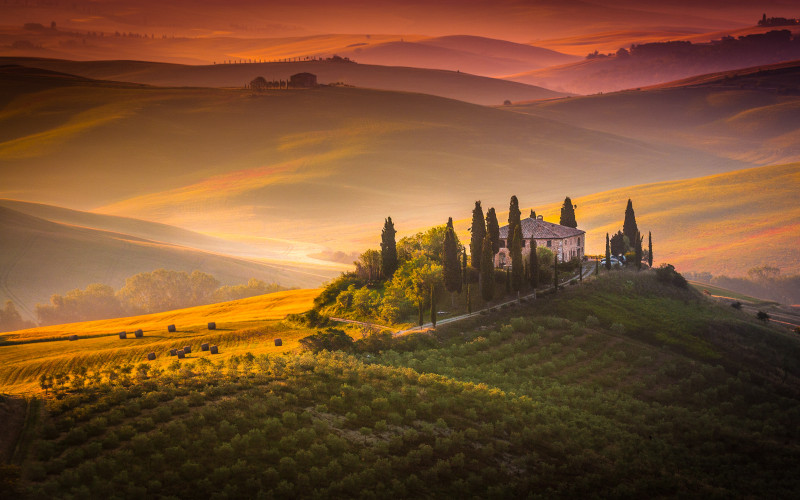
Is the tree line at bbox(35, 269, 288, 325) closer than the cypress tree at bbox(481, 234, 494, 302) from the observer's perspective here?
No

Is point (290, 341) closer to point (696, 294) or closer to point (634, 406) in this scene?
point (634, 406)

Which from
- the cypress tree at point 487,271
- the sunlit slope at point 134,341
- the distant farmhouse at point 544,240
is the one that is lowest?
the sunlit slope at point 134,341

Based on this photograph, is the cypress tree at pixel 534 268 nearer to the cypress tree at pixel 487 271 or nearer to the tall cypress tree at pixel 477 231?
the cypress tree at pixel 487 271

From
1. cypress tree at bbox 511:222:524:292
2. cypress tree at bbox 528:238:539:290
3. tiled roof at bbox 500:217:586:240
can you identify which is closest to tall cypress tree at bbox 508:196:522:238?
tiled roof at bbox 500:217:586:240

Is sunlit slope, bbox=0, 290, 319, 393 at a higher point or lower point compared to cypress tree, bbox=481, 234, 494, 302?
lower

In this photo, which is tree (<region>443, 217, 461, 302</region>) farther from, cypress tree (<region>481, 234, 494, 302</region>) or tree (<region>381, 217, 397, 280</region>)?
tree (<region>381, 217, 397, 280</region>)

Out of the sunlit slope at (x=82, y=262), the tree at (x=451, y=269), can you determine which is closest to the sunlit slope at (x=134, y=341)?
the tree at (x=451, y=269)

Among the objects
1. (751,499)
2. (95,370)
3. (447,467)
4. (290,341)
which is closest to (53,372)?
(95,370)
